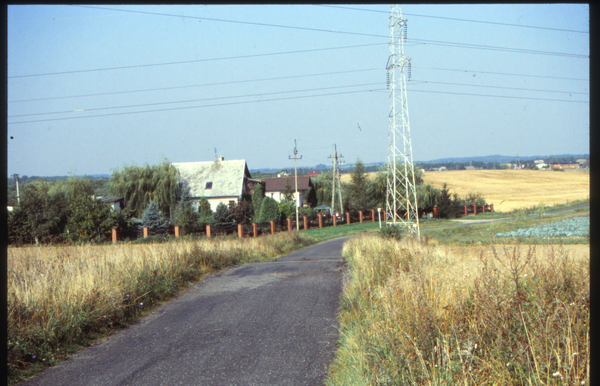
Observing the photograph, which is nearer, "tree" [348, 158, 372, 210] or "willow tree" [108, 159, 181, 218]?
"willow tree" [108, 159, 181, 218]

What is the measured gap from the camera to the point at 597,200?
2.79 metres

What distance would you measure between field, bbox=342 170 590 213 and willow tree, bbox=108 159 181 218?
26217 mm

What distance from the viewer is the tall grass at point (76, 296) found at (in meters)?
5.48

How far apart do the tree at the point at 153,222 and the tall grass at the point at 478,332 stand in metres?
30.1

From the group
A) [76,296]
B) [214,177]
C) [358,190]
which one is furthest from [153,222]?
[76,296]

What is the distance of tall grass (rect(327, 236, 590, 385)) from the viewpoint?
128 inches

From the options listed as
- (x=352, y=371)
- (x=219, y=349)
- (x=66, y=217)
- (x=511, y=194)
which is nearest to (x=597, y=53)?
(x=352, y=371)

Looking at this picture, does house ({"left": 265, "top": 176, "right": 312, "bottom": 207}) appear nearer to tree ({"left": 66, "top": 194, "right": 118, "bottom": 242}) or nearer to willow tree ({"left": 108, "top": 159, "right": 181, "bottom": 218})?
willow tree ({"left": 108, "top": 159, "right": 181, "bottom": 218})

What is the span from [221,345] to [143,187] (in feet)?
134

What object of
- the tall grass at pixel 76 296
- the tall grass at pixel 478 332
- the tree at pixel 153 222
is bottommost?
the tree at pixel 153 222

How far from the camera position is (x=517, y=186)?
63.2 meters

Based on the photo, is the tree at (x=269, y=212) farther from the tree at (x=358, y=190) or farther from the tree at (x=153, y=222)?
the tree at (x=358, y=190)

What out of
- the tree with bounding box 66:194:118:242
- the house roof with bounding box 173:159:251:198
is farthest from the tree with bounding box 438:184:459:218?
the tree with bounding box 66:194:118:242

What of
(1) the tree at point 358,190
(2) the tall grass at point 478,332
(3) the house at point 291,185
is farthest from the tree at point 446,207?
(2) the tall grass at point 478,332
